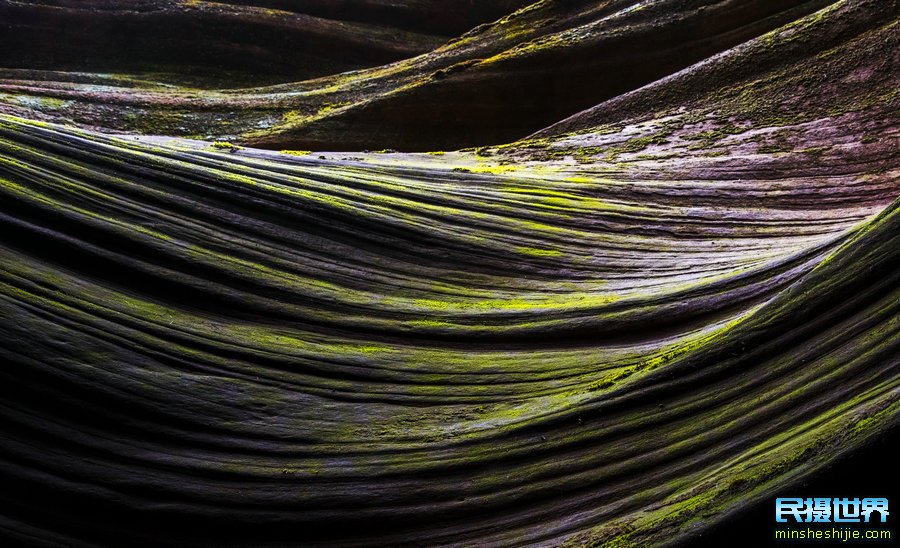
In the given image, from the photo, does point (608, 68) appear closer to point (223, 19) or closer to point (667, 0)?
point (667, 0)

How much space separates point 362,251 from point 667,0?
1063 cm

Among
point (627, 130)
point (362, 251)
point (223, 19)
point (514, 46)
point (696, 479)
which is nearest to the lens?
point (696, 479)

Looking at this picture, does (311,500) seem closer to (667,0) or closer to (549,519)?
(549,519)

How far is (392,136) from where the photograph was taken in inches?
579

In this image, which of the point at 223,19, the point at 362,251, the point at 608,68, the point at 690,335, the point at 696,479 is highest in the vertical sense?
the point at 223,19

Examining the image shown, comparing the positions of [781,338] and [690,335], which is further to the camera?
[690,335]

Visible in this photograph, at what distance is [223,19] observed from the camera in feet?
64.2

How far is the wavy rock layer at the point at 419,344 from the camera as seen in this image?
4.05 metres

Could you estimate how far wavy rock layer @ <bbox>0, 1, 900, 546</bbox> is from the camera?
4055mm

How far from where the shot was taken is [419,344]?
223 inches

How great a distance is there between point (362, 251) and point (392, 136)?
8531 millimetres

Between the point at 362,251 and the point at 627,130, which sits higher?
the point at 627,130

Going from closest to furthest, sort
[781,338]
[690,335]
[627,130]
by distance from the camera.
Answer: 1. [781,338]
2. [690,335]
3. [627,130]

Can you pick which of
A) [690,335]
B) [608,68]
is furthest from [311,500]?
[608,68]
